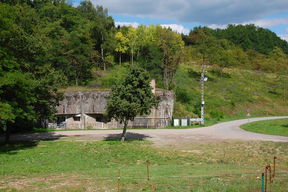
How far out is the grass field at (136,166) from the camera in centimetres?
1247

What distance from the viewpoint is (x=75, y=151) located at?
25.0 m

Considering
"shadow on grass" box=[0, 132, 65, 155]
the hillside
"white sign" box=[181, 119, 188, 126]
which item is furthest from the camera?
the hillside

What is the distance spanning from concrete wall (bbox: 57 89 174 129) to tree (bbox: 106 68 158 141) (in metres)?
13.2

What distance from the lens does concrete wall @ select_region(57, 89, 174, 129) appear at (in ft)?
141

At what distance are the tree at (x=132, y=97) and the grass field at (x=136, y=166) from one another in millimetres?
3098

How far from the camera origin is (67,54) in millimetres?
53719

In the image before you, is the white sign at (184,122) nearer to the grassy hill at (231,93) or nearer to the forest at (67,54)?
the grassy hill at (231,93)

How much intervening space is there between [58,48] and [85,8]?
37460 mm

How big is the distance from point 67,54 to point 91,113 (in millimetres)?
15251

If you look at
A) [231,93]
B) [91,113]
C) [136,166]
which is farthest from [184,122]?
[231,93]

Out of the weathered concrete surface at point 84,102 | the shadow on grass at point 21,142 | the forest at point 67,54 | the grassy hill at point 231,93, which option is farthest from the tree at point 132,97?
the grassy hill at point 231,93

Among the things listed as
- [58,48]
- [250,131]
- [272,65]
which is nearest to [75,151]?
[250,131]

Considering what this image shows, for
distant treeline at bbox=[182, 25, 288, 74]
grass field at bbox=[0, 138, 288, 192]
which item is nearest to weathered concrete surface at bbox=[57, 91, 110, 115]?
grass field at bbox=[0, 138, 288, 192]

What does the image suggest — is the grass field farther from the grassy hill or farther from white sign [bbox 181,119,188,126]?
the grassy hill
